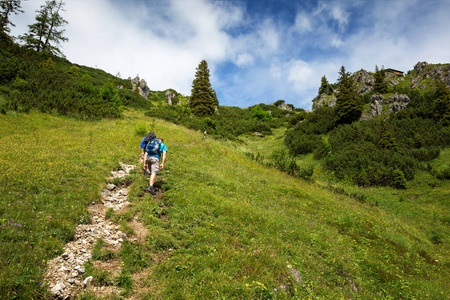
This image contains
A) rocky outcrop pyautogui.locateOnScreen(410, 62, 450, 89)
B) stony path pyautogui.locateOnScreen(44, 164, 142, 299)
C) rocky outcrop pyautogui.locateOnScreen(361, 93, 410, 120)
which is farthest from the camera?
rocky outcrop pyautogui.locateOnScreen(410, 62, 450, 89)

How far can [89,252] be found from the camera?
15.2 ft

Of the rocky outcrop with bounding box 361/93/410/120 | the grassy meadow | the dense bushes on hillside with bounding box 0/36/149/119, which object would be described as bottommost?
the grassy meadow

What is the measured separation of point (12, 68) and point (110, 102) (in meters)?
8.86

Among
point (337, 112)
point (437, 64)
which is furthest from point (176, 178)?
point (437, 64)

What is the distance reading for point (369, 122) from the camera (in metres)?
27.2

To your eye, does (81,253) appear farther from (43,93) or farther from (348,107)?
(348,107)

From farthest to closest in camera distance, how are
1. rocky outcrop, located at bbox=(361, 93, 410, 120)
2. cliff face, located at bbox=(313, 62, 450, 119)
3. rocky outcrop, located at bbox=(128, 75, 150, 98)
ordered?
1. rocky outcrop, located at bbox=(128, 75, 150, 98)
2. cliff face, located at bbox=(313, 62, 450, 119)
3. rocky outcrop, located at bbox=(361, 93, 410, 120)

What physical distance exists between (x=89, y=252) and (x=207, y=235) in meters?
2.77

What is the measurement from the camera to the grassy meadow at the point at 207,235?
4062mm

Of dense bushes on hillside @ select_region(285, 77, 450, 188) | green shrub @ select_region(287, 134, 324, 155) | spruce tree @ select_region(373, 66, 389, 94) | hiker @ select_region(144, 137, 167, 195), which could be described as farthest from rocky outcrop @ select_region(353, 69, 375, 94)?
hiker @ select_region(144, 137, 167, 195)

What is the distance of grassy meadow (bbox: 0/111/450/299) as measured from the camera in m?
4.06

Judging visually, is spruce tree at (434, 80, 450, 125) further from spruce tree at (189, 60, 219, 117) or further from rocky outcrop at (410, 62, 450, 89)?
spruce tree at (189, 60, 219, 117)

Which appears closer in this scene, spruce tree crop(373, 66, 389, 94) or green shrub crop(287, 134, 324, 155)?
green shrub crop(287, 134, 324, 155)

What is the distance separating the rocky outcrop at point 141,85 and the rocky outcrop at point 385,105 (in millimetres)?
52221
